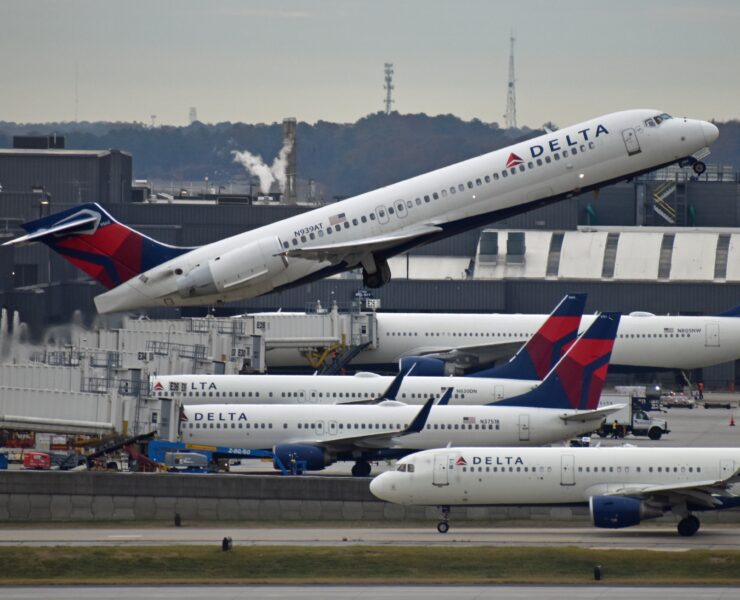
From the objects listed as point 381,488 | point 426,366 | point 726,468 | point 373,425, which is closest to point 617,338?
point 426,366

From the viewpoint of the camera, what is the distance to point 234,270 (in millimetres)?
77875

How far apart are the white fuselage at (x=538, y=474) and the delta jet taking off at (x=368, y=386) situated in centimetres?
1631

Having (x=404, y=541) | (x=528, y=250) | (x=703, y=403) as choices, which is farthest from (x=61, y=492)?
(x=528, y=250)

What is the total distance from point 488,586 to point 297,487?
1911cm

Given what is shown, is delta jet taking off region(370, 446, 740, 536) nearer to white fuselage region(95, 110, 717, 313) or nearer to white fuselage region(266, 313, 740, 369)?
white fuselage region(95, 110, 717, 313)

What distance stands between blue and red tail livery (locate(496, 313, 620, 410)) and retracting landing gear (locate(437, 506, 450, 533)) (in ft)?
40.4

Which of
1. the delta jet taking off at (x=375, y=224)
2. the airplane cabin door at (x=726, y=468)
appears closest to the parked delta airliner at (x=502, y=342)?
the delta jet taking off at (x=375, y=224)

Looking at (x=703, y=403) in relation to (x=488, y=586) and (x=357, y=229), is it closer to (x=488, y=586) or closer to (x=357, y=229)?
(x=357, y=229)

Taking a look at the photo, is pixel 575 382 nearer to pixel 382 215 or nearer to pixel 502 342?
pixel 382 215

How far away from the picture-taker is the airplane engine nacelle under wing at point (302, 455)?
79.2 metres

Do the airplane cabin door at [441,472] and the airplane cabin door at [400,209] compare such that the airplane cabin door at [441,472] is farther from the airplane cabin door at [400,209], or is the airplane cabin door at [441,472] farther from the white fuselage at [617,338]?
the white fuselage at [617,338]

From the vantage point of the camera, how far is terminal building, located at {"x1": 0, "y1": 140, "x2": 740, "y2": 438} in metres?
89.8

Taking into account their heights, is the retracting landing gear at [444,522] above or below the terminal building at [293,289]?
below

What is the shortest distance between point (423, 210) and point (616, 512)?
18761mm
